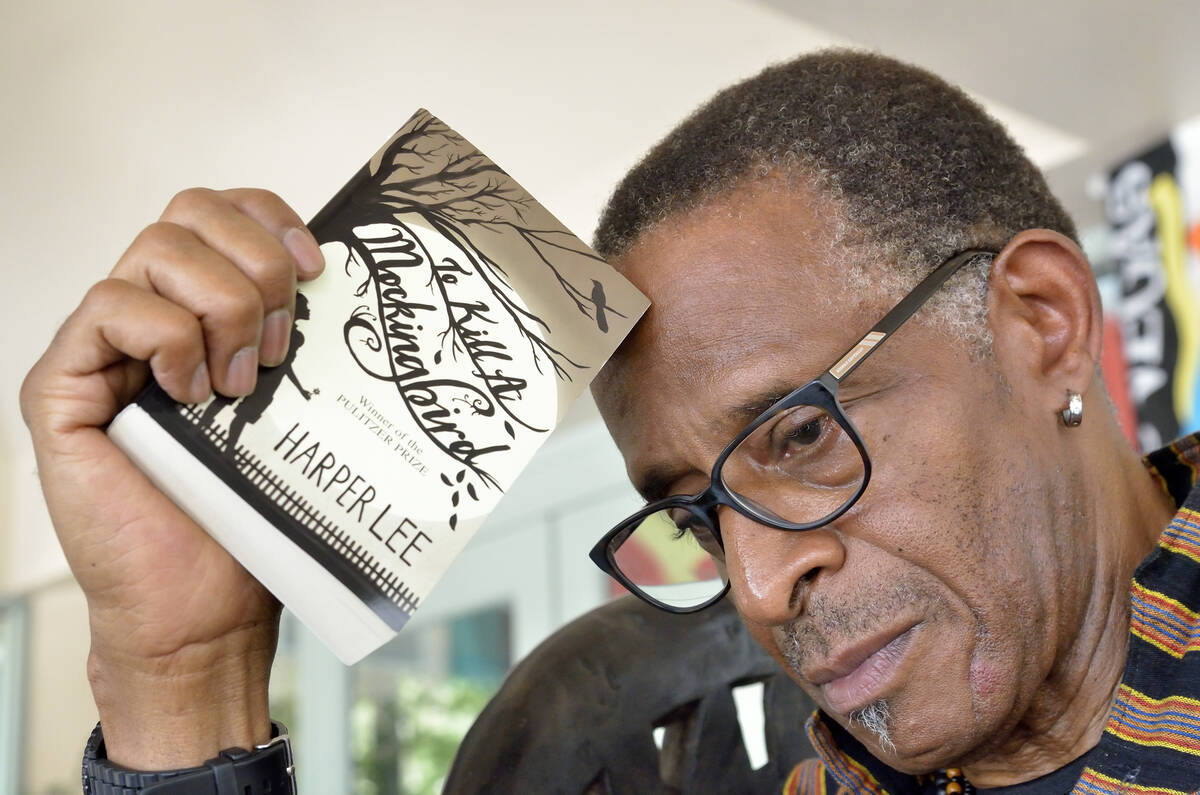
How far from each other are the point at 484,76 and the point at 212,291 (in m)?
2.39

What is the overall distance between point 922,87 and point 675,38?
188 centimetres

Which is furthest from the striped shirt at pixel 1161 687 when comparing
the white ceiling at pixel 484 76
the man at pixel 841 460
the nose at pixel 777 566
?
the white ceiling at pixel 484 76

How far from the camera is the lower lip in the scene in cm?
100

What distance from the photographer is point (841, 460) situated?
40.0 inches

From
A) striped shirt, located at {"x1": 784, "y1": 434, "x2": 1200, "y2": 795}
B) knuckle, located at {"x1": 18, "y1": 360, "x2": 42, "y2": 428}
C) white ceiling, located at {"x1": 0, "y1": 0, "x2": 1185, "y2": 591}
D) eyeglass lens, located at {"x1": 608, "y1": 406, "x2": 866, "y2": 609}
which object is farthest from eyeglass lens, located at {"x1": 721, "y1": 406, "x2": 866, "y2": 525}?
white ceiling, located at {"x1": 0, "y1": 0, "x2": 1185, "y2": 591}

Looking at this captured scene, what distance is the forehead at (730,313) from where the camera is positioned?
1.04 metres

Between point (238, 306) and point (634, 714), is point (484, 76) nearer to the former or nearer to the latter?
point (634, 714)

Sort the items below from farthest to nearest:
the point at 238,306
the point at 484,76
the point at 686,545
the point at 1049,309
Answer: the point at 484,76
the point at 686,545
the point at 1049,309
the point at 238,306

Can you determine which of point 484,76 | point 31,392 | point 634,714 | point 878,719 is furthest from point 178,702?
point 484,76

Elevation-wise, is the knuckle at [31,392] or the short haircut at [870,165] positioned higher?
the knuckle at [31,392]

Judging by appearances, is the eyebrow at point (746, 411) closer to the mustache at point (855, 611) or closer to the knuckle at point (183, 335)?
the mustache at point (855, 611)

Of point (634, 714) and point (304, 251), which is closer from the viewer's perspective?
point (304, 251)

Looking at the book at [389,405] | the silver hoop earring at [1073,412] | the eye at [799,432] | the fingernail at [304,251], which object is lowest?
the silver hoop earring at [1073,412]

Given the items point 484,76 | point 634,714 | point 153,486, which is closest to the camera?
point 153,486
